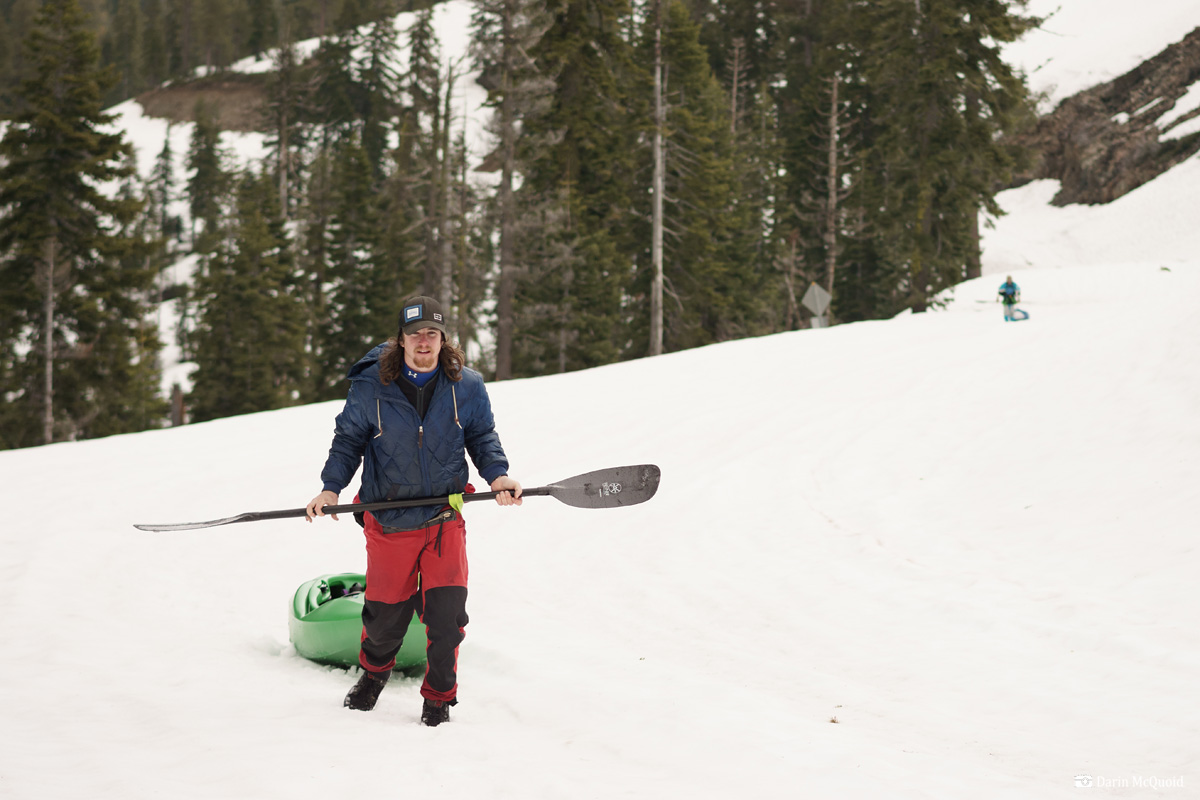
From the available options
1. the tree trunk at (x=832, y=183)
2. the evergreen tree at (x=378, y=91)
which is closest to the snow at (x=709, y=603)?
the tree trunk at (x=832, y=183)

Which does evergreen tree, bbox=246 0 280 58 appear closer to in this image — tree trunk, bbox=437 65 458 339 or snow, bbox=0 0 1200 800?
tree trunk, bbox=437 65 458 339

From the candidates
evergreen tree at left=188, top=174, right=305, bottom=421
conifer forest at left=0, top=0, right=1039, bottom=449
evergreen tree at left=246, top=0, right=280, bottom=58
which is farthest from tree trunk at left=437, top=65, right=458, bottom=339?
evergreen tree at left=246, top=0, right=280, bottom=58

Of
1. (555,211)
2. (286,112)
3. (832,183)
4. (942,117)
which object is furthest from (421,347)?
(286,112)

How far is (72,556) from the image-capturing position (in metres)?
8.41

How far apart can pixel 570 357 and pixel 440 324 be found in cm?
2613

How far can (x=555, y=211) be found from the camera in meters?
28.5

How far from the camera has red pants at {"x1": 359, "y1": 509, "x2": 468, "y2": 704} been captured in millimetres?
4375

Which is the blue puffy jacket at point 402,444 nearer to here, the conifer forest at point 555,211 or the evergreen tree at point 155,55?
the conifer forest at point 555,211

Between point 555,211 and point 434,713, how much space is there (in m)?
25.2

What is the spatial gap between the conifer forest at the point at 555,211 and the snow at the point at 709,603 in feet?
42.4

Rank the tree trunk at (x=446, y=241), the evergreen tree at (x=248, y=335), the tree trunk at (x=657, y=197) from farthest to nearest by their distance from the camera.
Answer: the evergreen tree at (x=248, y=335) < the tree trunk at (x=657, y=197) < the tree trunk at (x=446, y=241)

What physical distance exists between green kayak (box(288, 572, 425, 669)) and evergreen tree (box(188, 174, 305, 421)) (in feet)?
99.1

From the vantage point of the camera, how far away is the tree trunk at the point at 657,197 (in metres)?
29.9

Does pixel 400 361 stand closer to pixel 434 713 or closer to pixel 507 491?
pixel 507 491
